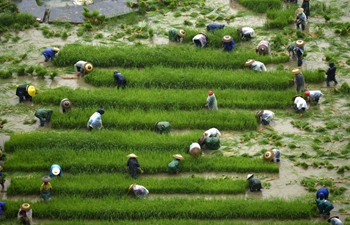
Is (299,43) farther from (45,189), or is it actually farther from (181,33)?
(45,189)

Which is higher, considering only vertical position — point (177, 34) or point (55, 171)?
point (177, 34)

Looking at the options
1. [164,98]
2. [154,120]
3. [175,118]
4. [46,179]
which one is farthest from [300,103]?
[46,179]

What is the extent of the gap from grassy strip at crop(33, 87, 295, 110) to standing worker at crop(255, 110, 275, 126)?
653 millimetres

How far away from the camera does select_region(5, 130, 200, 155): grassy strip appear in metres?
22.5

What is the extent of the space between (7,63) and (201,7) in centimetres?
613

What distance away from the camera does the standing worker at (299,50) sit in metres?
25.2

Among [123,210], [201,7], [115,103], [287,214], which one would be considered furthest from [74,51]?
[287,214]

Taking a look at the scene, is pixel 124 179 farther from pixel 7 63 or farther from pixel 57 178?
pixel 7 63

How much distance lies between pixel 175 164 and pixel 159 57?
4647 mm

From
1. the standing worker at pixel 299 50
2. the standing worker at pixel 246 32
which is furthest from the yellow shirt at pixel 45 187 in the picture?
the standing worker at pixel 299 50

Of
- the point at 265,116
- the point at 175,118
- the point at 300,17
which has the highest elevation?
the point at 300,17

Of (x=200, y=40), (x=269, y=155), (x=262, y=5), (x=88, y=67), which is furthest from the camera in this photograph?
(x=262, y=5)

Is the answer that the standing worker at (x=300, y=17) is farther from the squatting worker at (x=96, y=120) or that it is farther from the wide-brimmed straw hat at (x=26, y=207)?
the wide-brimmed straw hat at (x=26, y=207)

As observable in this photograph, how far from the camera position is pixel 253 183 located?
21250 mm
